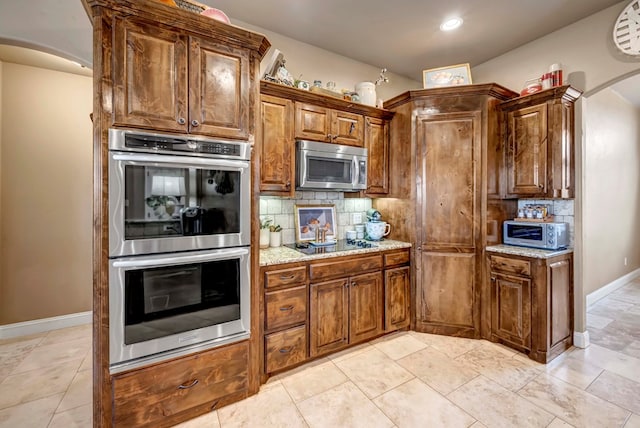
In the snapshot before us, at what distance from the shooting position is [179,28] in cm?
175

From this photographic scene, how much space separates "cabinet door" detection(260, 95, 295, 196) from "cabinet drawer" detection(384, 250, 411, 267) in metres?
1.21

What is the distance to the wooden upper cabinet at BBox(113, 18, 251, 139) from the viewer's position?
1.62m

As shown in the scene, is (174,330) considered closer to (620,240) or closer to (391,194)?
(391,194)

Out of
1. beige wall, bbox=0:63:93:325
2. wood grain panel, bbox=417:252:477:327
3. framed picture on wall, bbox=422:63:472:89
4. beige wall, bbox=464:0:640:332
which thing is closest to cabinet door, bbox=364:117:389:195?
framed picture on wall, bbox=422:63:472:89

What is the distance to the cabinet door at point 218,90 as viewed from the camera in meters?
1.81

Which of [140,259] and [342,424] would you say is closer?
[140,259]

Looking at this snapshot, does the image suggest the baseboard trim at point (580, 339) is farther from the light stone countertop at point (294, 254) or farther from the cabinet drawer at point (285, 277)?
the cabinet drawer at point (285, 277)

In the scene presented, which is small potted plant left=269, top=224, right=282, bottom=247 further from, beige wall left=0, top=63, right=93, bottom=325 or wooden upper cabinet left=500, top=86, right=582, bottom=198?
wooden upper cabinet left=500, top=86, right=582, bottom=198

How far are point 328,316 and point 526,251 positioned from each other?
1986 millimetres

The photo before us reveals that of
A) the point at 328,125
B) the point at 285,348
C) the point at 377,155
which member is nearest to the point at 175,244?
the point at 285,348

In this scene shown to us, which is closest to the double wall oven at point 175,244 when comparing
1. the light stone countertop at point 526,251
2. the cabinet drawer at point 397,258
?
the cabinet drawer at point 397,258

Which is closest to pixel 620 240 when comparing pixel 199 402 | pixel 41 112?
pixel 199 402

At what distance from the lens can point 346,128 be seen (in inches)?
115

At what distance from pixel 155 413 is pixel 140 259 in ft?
3.17
